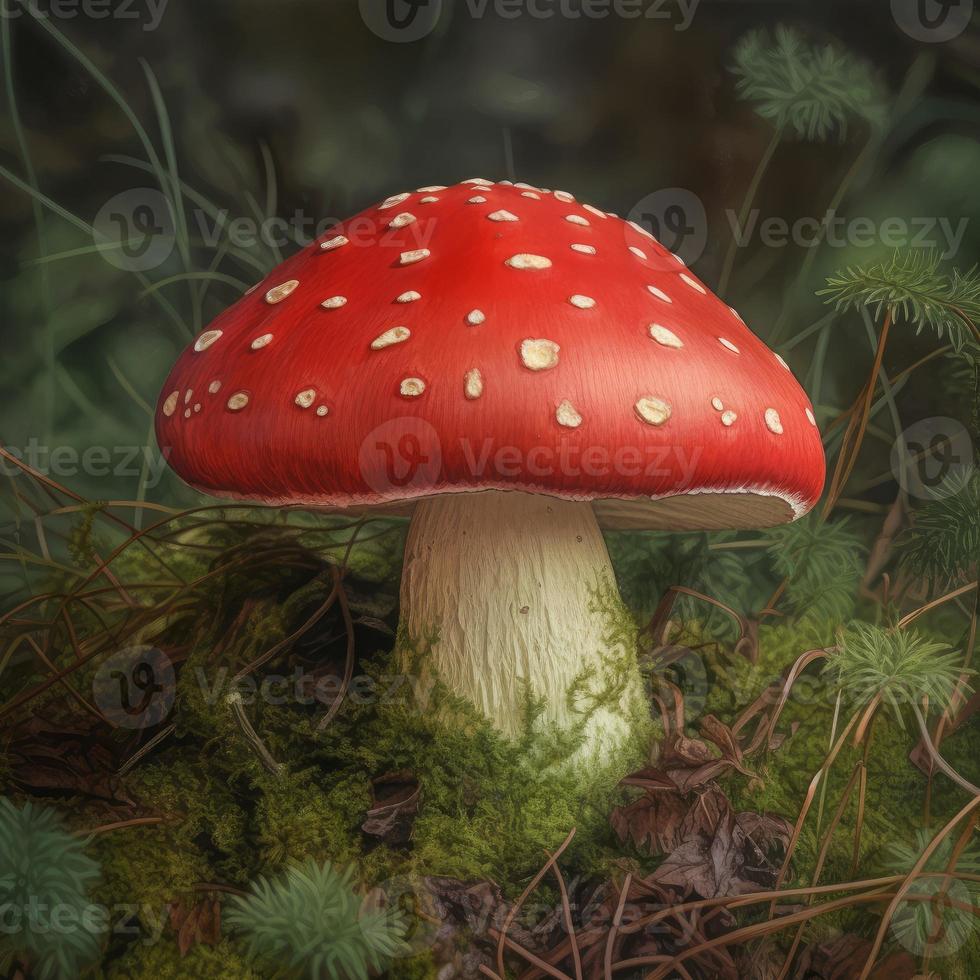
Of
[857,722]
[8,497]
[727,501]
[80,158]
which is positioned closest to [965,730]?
[857,722]

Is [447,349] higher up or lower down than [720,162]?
lower down

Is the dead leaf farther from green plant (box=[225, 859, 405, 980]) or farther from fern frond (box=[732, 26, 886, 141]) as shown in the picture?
fern frond (box=[732, 26, 886, 141])

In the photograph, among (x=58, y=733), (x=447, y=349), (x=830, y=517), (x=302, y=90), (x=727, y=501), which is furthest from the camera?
(x=830, y=517)

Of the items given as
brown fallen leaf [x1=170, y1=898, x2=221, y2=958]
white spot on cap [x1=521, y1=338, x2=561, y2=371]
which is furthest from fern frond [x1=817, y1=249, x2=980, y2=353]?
brown fallen leaf [x1=170, y1=898, x2=221, y2=958]

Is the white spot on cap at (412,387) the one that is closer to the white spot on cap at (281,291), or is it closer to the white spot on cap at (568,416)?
the white spot on cap at (568,416)

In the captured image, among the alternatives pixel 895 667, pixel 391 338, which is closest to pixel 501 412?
pixel 391 338

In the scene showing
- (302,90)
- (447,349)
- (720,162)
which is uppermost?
(302,90)

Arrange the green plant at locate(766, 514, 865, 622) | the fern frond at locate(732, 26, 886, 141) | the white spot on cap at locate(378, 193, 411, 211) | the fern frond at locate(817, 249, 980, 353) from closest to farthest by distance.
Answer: the white spot on cap at locate(378, 193, 411, 211), the fern frond at locate(817, 249, 980, 353), the fern frond at locate(732, 26, 886, 141), the green plant at locate(766, 514, 865, 622)

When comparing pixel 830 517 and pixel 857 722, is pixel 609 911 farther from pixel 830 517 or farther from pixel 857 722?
pixel 830 517
